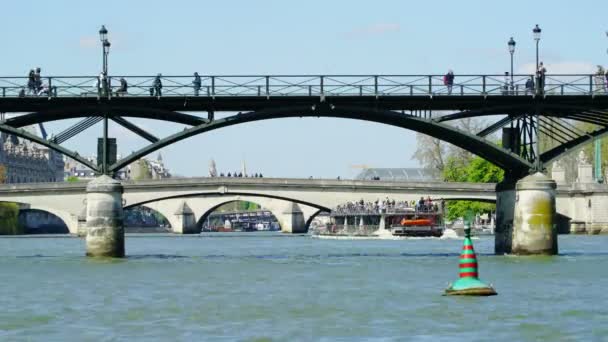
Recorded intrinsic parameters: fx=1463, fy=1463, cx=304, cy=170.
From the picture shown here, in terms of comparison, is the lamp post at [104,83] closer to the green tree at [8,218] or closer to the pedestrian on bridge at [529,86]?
the pedestrian on bridge at [529,86]

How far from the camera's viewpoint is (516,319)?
3772 centimetres

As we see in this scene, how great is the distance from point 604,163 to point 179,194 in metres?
47.1

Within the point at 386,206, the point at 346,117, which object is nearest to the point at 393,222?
the point at 386,206

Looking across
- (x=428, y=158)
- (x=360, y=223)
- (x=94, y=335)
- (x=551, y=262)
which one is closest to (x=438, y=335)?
(x=94, y=335)

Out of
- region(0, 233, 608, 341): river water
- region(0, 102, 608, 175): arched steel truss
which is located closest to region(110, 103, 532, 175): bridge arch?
region(0, 102, 608, 175): arched steel truss

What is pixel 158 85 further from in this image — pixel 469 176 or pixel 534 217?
pixel 469 176

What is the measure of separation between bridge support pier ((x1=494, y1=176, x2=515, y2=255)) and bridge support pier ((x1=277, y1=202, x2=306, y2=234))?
96.2m

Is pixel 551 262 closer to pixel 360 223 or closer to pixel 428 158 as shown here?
pixel 360 223

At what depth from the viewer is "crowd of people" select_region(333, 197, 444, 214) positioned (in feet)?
433

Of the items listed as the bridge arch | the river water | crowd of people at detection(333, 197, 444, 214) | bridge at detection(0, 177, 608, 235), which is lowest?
the river water

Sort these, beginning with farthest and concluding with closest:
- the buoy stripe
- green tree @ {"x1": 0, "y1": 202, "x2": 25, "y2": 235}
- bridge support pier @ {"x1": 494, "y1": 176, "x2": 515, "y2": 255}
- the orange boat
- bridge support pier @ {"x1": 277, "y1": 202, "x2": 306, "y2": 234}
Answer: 1. bridge support pier @ {"x1": 277, "y1": 202, "x2": 306, "y2": 234}
2. green tree @ {"x1": 0, "y1": 202, "x2": 25, "y2": 235}
3. the orange boat
4. bridge support pier @ {"x1": 494, "y1": 176, "x2": 515, "y2": 255}
5. the buoy stripe

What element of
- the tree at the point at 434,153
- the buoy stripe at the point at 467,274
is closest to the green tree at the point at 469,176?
the tree at the point at 434,153

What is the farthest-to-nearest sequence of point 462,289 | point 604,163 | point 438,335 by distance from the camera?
point 604,163
point 462,289
point 438,335

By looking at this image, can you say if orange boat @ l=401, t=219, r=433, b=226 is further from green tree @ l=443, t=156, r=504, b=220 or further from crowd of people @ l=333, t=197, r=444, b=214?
green tree @ l=443, t=156, r=504, b=220
